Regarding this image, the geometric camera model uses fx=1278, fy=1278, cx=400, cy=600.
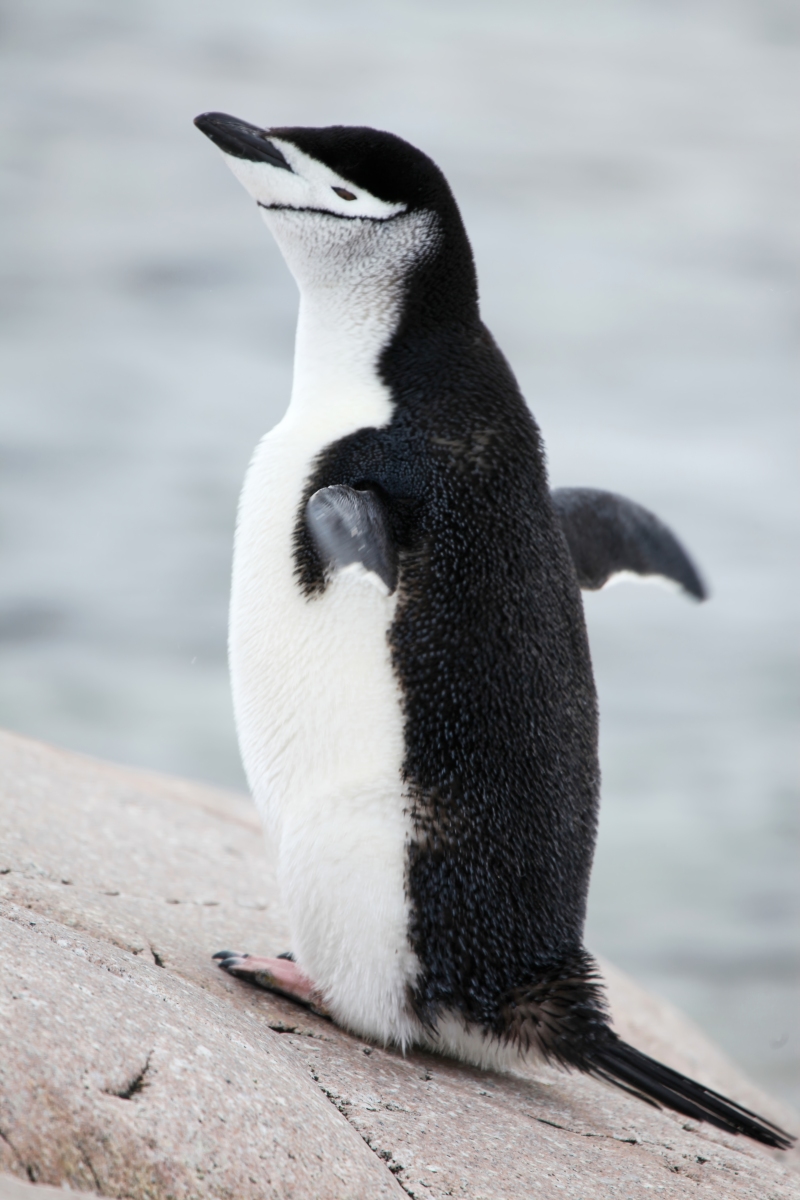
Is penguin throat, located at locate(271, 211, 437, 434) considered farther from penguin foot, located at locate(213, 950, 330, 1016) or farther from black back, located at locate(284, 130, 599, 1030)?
penguin foot, located at locate(213, 950, 330, 1016)

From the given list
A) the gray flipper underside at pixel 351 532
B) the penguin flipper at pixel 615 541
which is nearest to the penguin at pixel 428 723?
the gray flipper underside at pixel 351 532

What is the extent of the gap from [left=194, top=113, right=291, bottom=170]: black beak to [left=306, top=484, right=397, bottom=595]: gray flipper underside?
63 centimetres

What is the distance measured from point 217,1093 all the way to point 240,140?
1.43 metres

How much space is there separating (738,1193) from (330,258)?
148 cm

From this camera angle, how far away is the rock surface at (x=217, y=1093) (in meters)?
1.23

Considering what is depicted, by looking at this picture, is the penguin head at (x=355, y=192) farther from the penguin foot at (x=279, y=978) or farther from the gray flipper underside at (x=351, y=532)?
the penguin foot at (x=279, y=978)

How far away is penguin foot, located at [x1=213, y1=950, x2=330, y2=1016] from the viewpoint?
1.83 meters

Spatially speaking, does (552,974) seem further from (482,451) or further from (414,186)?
(414,186)

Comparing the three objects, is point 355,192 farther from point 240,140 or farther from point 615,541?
point 615,541

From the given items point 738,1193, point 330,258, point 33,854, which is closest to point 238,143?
point 330,258

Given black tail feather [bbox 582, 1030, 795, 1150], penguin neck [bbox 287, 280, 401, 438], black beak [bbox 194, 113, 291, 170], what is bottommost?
black tail feather [bbox 582, 1030, 795, 1150]

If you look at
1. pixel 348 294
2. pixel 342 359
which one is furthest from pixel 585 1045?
pixel 348 294

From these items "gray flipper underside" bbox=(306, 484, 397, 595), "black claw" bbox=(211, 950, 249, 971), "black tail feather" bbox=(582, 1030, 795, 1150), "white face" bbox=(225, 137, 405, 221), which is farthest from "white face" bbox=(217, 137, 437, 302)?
"black tail feather" bbox=(582, 1030, 795, 1150)

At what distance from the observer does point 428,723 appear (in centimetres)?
174
